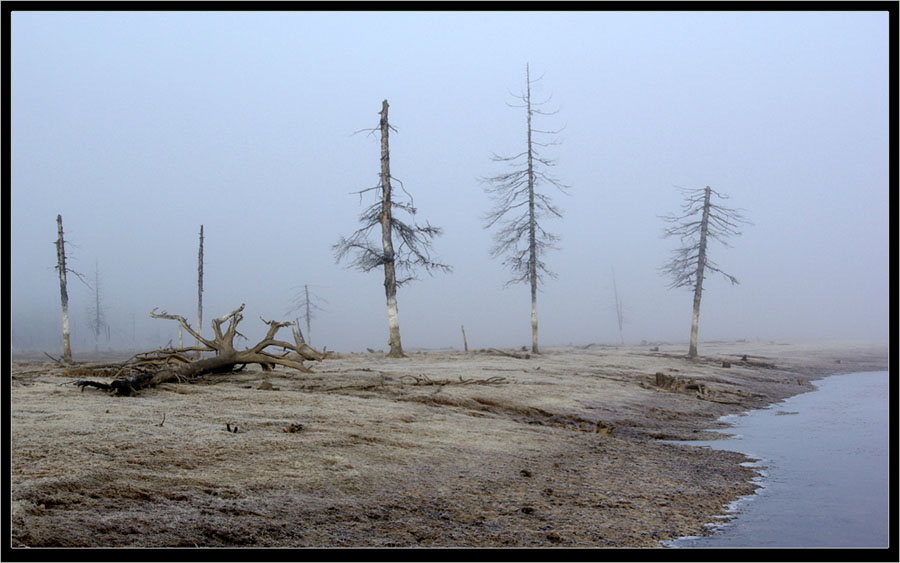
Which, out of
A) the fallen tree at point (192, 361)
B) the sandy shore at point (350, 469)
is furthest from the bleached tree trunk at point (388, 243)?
the sandy shore at point (350, 469)

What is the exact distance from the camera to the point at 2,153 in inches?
171

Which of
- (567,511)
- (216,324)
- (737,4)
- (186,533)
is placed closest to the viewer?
(186,533)

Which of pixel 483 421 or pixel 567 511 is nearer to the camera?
pixel 567 511

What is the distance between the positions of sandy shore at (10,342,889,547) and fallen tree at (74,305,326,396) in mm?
312

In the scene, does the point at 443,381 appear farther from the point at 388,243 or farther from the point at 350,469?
the point at 388,243

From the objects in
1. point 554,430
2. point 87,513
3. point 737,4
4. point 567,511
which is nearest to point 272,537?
point 87,513

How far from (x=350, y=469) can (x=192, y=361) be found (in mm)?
7691

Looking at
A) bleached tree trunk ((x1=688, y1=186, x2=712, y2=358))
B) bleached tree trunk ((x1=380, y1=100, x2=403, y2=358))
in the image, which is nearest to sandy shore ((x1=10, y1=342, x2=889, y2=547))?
bleached tree trunk ((x1=380, y1=100, x2=403, y2=358))

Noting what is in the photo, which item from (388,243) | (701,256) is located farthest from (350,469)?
(701,256)

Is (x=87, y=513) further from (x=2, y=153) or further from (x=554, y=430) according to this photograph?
(x=554, y=430)

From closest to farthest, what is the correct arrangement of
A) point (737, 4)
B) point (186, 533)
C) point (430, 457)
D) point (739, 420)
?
point (186, 533) < point (737, 4) < point (430, 457) < point (739, 420)

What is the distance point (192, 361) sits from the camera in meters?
13.3

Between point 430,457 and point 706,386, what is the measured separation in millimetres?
11444

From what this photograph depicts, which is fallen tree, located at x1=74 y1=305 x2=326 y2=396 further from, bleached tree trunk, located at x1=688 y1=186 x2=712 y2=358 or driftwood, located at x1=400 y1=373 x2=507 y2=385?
bleached tree trunk, located at x1=688 y1=186 x2=712 y2=358
